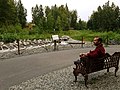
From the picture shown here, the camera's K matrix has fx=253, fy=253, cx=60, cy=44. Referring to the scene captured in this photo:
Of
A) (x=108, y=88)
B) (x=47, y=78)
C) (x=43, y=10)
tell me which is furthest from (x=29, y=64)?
(x=43, y=10)

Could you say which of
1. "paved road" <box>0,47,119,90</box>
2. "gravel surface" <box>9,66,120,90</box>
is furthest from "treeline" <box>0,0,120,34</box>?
"gravel surface" <box>9,66,120,90</box>

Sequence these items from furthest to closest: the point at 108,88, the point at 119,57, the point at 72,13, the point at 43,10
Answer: the point at 72,13 < the point at 43,10 < the point at 119,57 < the point at 108,88

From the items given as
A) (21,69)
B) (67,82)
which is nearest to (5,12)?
(21,69)

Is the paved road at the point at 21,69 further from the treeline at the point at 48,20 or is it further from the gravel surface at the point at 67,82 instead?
the treeline at the point at 48,20

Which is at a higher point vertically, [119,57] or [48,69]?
[119,57]

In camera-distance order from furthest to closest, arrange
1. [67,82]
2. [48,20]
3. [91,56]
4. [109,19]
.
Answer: [109,19], [48,20], [67,82], [91,56]

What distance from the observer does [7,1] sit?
1655 inches

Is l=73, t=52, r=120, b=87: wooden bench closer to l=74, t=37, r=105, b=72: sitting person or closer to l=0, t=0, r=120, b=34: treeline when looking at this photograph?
l=74, t=37, r=105, b=72: sitting person

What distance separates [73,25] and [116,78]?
62015 mm

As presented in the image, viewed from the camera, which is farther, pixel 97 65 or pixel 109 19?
pixel 109 19

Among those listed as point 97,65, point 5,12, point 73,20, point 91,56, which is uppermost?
point 5,12

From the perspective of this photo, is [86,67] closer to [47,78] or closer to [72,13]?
[47,78]

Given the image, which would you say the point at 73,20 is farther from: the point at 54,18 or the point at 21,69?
the point at 21,69

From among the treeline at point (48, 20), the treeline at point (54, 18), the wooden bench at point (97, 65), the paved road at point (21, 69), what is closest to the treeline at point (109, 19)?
the treeline at point (48, 20)
